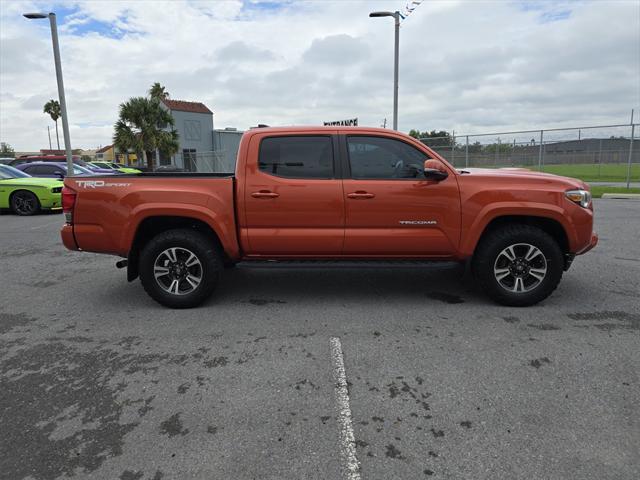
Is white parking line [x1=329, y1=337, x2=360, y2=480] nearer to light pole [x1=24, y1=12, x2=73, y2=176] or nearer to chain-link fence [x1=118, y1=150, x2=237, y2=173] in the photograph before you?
light pole [x1=24, y1=12, x2=73, y2=176]

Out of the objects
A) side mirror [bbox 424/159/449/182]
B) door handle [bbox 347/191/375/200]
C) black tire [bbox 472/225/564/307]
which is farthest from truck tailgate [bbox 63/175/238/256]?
black tire [bbox 472/225/564/307]

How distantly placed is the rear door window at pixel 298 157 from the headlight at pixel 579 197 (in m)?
2.37

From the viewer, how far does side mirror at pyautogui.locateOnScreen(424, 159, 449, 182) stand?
4.30 meters

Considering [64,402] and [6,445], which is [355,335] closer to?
[64,402]

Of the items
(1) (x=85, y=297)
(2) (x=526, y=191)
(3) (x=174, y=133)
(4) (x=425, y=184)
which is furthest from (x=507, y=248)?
(3) (x=174, y=133)

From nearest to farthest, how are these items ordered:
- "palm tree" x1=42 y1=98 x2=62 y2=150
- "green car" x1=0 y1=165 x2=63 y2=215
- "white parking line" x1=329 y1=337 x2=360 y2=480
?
1. "white parking line" x1=329 y1=337 x2=360 y2=480
2. "green car" x1=0 y1=165 x2=63 y2=215
3. "palm tree" x1=42 y1=98 x2=62 y2=150

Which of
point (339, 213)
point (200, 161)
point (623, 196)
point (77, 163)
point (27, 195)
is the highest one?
point (200, 161)

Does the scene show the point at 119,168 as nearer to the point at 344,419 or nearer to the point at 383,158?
the point at 383,158

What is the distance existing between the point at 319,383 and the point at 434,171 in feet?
7.66

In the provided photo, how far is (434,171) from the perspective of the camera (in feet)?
14.1

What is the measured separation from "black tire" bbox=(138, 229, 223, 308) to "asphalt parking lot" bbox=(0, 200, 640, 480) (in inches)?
7.6

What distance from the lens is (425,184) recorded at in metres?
4.45

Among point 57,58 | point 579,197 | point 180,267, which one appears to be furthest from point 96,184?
point 57,58

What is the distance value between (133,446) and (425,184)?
3.33 metres
